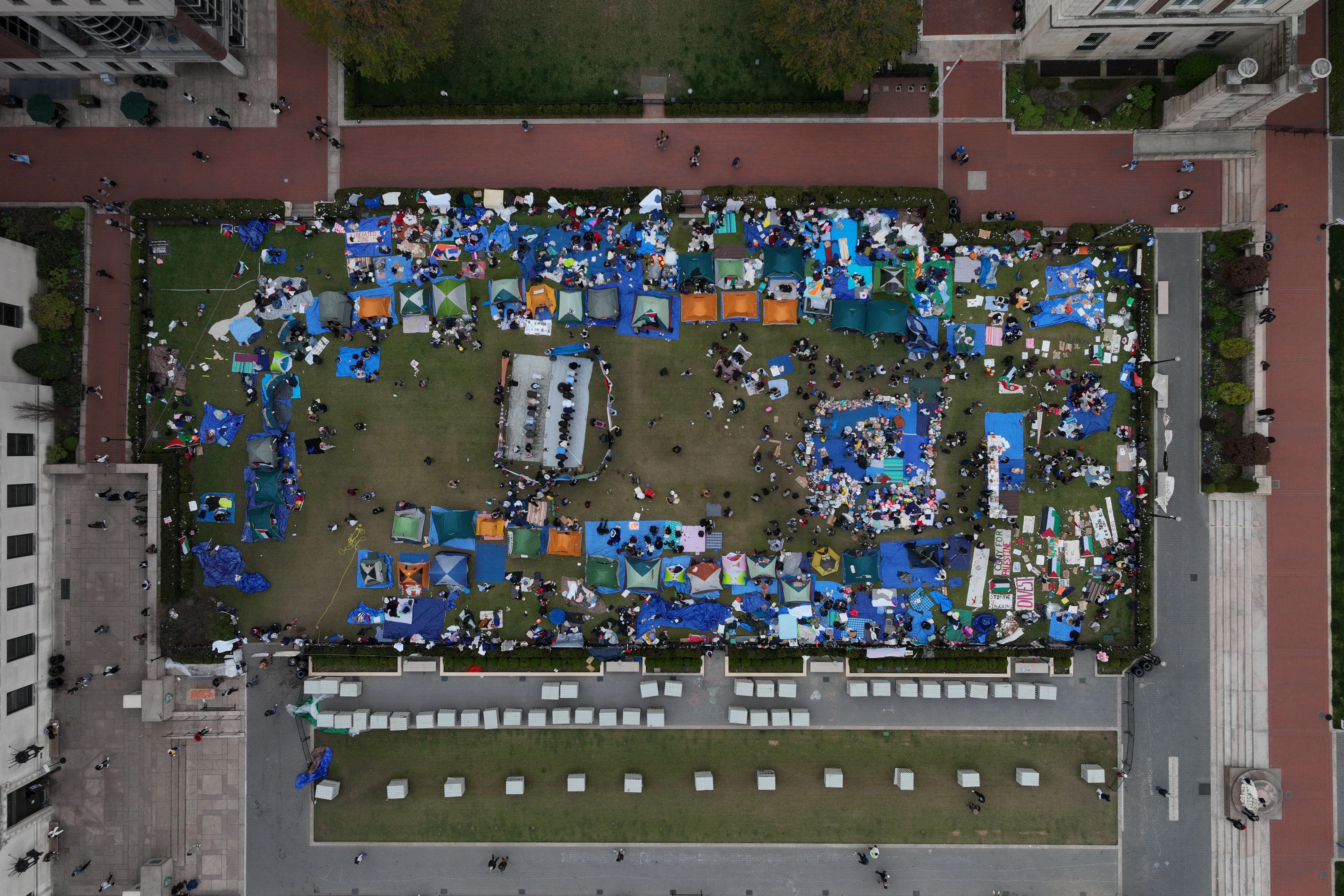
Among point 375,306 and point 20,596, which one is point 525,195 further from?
point 20,596

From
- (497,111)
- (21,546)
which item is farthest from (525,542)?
(21,546)

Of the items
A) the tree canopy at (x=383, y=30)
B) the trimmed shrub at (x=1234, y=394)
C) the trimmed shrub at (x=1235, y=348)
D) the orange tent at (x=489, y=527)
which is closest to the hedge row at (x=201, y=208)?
the tree canopy at (x=383, y=30)

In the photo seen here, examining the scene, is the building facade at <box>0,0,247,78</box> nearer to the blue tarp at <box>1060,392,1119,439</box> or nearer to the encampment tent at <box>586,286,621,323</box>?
the encampment tent at <box>586,286,621,323</box>

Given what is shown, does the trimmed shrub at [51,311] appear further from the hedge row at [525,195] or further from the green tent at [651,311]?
the green tent at [651,311]

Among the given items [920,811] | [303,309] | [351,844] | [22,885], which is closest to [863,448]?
[920,811]

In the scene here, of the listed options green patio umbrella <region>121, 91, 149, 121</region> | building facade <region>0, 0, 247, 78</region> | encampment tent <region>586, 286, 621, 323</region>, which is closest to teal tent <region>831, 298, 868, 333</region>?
encampment tent <region>586, 286, 621, 323</region>

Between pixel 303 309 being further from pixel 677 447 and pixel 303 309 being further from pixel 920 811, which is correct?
pixel 920 811
